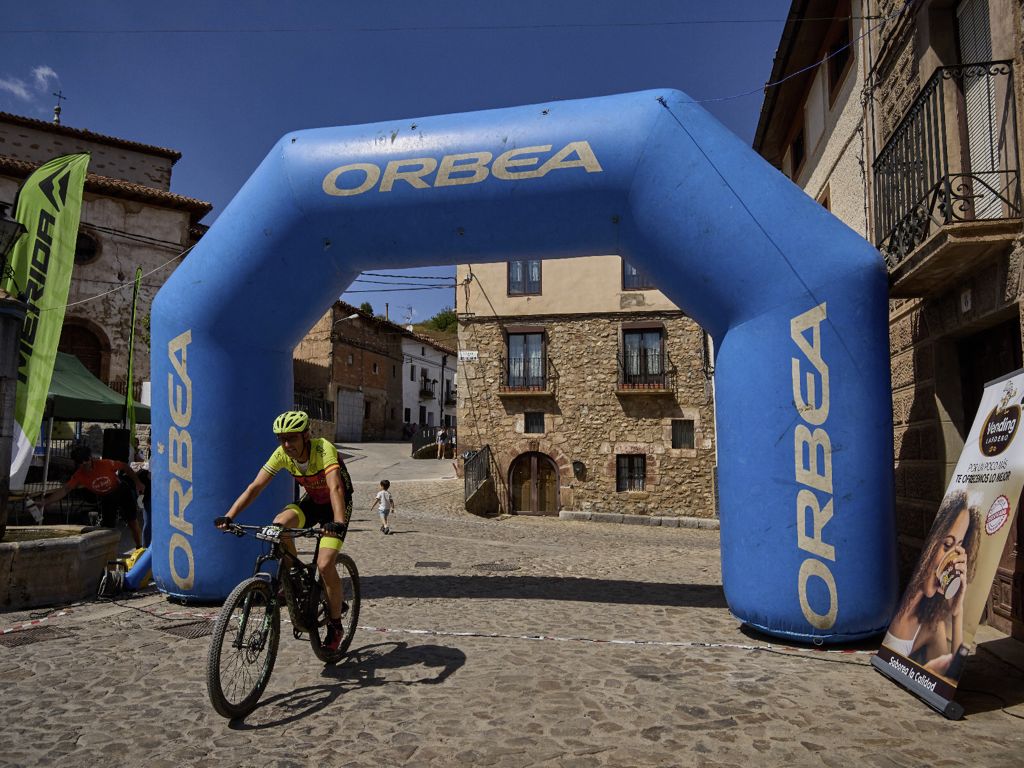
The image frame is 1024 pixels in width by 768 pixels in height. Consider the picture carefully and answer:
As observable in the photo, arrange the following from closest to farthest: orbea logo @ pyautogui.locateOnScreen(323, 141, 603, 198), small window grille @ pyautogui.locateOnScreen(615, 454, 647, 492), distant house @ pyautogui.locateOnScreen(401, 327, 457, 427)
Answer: orbea logo @ pyautogui.locateOnScreen(323, 141, 603, 198), small window grille @ pyautogui.locateOnScreen(615, 454, 647, 492), distant house @ pyautogui.locateOnScreen(401, 327, 457, 427)

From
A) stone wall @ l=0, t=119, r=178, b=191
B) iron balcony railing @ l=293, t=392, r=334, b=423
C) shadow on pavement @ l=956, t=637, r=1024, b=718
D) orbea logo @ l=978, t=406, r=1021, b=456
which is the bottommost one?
shadow on pavement @ l=956, t=637, r=1024, b=718

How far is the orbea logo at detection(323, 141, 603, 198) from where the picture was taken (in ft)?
19.0

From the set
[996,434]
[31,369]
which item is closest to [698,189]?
[996,434]

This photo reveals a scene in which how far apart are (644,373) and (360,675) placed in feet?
55.8

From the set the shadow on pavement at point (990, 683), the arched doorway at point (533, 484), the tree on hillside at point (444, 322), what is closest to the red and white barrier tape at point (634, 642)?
the shadow on pavement at point (990, 683)

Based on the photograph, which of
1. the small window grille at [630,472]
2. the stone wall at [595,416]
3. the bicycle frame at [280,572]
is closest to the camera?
the bicycle frame at [280,572]

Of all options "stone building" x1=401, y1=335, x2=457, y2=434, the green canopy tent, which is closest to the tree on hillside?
"stone building" x1=401, y1=335, x2=457, y2=434

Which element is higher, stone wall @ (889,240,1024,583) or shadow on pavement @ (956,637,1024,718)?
stone wall @ (889,240,1024,583)

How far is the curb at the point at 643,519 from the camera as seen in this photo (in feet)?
63.6

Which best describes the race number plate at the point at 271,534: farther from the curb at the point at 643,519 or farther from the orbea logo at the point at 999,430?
the curb at the point at 643,519

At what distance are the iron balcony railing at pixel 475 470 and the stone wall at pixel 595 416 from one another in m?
0.36

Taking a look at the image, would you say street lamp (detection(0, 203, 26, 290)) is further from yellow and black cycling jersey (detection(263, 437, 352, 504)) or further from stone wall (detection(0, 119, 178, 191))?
stone wall (detection(0, 119, 178, 191))

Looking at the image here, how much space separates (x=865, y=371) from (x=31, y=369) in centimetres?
827

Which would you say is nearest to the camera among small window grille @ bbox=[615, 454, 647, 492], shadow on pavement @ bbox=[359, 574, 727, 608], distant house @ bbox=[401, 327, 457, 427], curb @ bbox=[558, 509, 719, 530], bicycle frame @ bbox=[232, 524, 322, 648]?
bicycle frame @ bbox=[232, 524, 322, 648]
